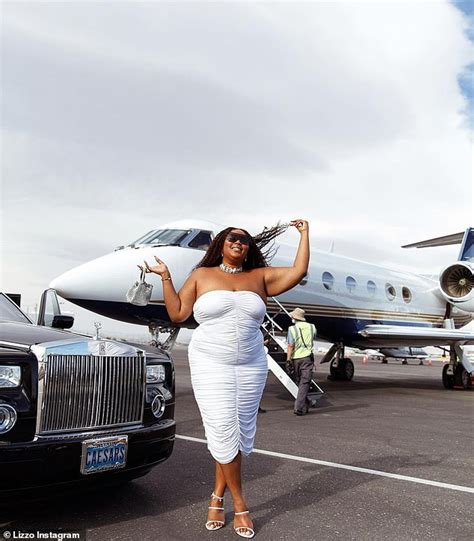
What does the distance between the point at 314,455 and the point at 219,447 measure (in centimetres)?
258

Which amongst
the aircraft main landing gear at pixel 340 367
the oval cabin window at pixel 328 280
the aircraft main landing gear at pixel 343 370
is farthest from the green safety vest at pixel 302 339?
the aircraft main landing gear at pixel 343 370

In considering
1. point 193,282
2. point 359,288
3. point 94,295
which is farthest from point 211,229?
point 193,282

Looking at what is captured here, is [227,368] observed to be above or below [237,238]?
Answer: below

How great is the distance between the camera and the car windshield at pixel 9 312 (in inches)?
188

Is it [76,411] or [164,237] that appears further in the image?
[164,237]

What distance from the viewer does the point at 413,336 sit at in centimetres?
1474

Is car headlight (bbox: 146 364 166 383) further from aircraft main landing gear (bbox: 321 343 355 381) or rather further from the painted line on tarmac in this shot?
aircraft main landing gear (bbox: 321 343 355 381)

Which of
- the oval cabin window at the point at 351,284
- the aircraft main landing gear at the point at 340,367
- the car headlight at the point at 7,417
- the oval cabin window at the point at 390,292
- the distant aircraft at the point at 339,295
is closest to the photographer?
the car headlight at the point at 7,417

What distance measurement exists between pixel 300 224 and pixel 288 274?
433 mm

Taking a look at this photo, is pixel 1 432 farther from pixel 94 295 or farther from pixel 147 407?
pixel 94 295

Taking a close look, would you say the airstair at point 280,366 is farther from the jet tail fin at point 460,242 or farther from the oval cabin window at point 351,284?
the jet tail fin at point 460,242

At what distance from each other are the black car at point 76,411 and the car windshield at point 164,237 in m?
7.61

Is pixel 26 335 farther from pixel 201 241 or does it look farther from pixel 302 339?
pixel 201 241

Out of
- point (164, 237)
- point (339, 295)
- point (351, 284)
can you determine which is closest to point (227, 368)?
point (164, 237)
